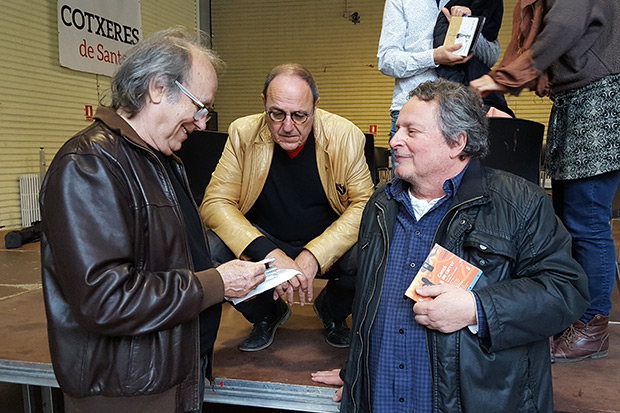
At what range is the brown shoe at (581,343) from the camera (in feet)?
7.22

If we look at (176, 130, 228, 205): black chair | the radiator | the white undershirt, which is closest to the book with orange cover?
the white undershirt

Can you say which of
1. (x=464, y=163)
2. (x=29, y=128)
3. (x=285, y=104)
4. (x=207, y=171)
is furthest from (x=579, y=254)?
(x=29, y=128)

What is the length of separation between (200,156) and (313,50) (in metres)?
7.79

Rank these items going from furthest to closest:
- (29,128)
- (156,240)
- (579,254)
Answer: (29,128)
(579,254)
(156,240)

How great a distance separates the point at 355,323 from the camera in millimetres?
1656

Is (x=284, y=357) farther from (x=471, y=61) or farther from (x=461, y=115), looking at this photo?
(x=471, y=61)

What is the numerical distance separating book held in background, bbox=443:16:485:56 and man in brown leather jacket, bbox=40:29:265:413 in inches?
49.4

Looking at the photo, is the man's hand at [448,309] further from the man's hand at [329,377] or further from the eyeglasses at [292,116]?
the eyeglasses at [292,116]

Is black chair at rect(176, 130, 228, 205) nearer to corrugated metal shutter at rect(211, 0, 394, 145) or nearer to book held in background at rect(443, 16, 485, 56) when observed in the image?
book held in background at rect(443, 16, 485, 56)

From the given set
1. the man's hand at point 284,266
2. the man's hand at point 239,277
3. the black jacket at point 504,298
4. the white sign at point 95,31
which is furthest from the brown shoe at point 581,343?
the white sign at point 95,31

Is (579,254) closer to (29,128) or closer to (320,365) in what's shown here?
(320,365)

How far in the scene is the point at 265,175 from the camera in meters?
2.40

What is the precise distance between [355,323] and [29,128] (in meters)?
6.20

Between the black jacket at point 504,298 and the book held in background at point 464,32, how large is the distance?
0.93m
